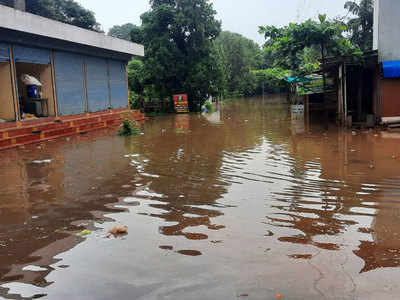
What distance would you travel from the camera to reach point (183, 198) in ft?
22.0

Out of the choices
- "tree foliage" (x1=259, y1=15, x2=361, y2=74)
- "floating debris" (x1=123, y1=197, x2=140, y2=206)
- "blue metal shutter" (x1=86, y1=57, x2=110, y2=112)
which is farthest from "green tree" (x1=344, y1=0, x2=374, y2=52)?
"floating debris" (x1=123, y1=197, x2=140, y2=206)

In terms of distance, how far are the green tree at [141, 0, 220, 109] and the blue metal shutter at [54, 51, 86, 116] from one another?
11688mm

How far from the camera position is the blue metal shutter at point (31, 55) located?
52.6 ft

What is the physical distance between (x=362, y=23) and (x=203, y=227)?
138 ft

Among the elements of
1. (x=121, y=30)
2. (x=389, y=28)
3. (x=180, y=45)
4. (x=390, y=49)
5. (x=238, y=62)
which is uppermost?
(x=121, y=30)

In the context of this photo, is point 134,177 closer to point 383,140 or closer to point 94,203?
A: point 94,203

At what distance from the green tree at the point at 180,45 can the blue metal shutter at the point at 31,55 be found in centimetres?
1423

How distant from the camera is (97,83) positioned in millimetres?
22391

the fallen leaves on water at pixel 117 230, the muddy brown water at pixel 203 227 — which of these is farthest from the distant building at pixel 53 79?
the fallen leaves on water at pixel 117 230

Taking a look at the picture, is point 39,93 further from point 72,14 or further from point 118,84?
point 72,14

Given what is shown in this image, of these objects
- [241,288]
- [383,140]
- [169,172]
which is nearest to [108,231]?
[241,288]

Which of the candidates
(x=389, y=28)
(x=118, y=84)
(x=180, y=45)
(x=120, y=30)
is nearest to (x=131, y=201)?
(x=389, y=28)

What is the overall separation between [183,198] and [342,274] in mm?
3308

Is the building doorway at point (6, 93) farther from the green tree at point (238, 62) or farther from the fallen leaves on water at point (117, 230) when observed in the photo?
the green tree at point (238, 62)
